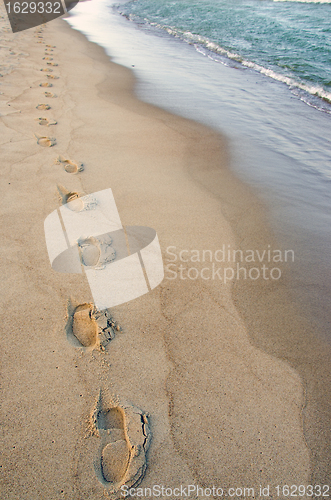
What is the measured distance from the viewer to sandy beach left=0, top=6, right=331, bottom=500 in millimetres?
1176

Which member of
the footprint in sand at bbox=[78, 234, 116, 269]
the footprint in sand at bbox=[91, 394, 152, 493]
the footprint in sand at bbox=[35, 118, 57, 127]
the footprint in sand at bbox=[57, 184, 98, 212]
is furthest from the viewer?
the footprint in sand at bbox=[35, 118, 57, 127]

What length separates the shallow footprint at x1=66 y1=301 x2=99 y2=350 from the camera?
5.13 ft

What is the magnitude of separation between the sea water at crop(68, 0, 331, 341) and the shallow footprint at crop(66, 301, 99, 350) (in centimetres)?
140

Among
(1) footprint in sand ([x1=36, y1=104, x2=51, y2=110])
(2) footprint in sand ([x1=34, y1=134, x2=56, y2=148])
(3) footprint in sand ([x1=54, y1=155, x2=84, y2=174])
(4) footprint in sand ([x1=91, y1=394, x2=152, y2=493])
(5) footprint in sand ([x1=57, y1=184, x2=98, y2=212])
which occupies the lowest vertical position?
(4) footprint in sand ([x1=91, y1=394, x2=152, y2=493])

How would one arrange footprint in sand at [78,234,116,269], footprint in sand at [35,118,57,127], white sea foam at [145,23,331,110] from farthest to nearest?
white sea foam at [145,23,331,110] → footprint in sand at [35,118,57,127] → footprint in sand at [78,234,116,269]

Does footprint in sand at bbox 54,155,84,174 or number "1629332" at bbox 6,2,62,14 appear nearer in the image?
footprint in sand at bbox 54,155,84,174

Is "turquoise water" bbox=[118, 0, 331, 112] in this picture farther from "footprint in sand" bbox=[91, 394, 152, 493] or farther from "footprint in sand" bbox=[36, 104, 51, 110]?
"footprint in sand" bbox=[91, 394, 152, 493]

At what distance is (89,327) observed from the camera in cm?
164

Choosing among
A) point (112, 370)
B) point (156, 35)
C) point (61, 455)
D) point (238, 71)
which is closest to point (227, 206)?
point (112, 370)

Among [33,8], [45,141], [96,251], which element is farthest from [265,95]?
[33,8]

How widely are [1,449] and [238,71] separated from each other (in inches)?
330

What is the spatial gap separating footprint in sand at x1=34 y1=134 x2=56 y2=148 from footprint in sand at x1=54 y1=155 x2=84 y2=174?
33 centimetres

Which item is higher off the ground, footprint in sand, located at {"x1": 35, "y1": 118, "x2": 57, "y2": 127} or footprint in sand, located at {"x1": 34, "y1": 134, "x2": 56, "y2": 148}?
footprint in sand, located at {"x1": 35, "y1": 118, "x2": 57, "y2": 127}

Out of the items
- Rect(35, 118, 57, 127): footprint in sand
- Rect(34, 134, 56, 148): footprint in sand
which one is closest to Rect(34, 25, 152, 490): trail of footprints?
Rect(34, 134, 56, 148): footprint in sand
